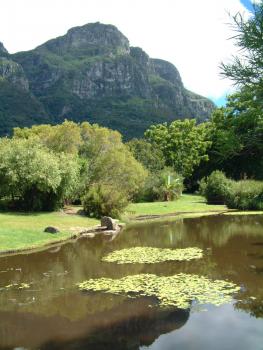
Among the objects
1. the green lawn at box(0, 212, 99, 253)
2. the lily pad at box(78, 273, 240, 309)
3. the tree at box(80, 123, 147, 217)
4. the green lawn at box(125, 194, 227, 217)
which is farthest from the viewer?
the green lawn at box(125, 194, 227, 217)

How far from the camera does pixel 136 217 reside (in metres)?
36.6

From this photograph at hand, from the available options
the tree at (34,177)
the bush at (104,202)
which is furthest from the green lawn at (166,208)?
the tree at (34,177)

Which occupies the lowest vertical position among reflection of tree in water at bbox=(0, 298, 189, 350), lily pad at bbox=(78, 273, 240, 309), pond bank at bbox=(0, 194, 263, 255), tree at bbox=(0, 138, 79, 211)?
reflection of tree in water at bbox=(0, 298, 189, 350)

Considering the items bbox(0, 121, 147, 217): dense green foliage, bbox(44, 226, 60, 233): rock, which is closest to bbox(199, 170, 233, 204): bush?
bbox(0, 121, 147, 217): dense green foliage

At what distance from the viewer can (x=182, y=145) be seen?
68.1 metres

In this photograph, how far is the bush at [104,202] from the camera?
1299 inches

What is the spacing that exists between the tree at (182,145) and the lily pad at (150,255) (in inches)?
1762

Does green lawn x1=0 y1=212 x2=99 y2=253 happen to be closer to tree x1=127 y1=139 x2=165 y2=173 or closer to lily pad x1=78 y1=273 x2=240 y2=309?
lily pad x1=78 y1=273 x2=240 y2=309

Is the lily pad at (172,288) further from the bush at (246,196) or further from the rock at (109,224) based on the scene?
the bush at (246,196)

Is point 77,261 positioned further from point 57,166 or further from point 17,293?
point 57,166

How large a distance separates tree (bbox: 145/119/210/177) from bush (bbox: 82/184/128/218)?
33417 millimetres

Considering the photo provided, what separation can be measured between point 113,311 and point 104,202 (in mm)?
21015

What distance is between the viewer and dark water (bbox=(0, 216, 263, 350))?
1034 cm

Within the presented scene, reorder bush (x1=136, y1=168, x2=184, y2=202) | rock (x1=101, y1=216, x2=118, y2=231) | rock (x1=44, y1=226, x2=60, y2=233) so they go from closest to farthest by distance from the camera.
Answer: rock (x1=44, y1=226, x2=60, y2=233), rock (x1=101, y1=216, x2=118, y2=231), bush (x1=136, y1=168, x2=184, y2=202)
